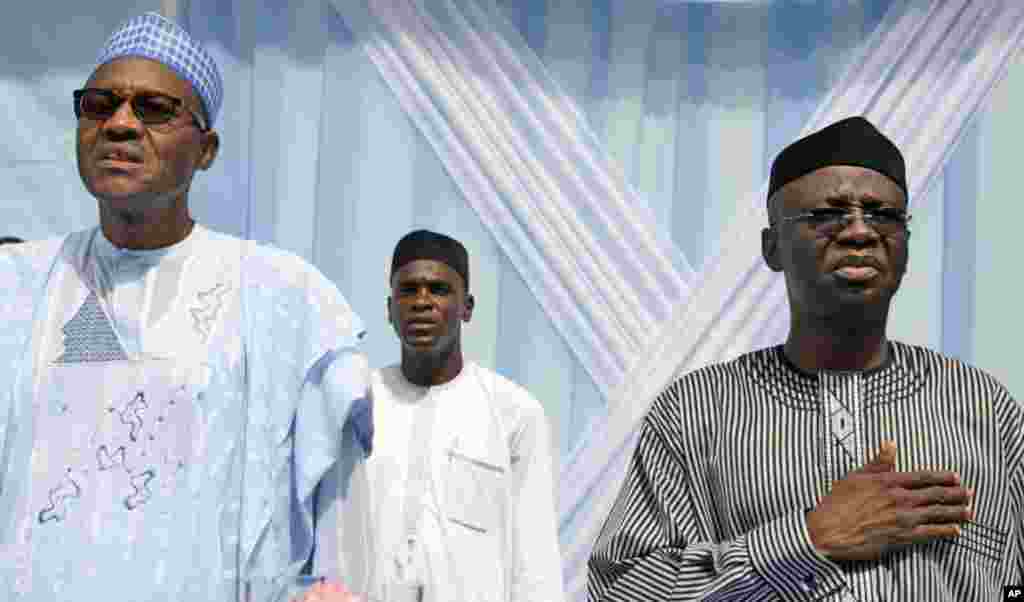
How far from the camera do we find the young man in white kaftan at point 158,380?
8.40 ft

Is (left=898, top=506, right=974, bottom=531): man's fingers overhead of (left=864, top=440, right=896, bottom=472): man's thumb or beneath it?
beneath

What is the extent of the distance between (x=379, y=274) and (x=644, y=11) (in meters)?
1.47

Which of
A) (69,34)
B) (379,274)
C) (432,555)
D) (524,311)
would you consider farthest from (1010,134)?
(69,34)

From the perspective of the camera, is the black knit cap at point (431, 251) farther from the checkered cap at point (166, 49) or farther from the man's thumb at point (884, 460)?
the man's thumb at point (884, 460)

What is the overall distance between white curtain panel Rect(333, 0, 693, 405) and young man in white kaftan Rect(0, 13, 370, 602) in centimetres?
310

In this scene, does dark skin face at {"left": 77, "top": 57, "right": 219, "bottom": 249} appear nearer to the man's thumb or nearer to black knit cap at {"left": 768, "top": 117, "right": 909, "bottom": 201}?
black knit cap at {"left": 768, "top": 117, "right": 909, "bottom": 201}

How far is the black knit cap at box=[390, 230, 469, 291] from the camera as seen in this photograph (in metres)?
5.36

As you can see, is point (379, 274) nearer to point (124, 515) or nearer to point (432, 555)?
point (432, 555)

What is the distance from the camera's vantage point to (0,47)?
604cm

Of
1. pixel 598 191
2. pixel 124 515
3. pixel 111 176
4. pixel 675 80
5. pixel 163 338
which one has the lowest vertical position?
pixel 124 515

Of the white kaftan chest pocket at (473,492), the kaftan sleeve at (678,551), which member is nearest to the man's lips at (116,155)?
the kaftan sleeve at (678,551)

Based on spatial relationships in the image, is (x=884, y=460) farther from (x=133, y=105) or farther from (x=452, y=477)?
(x=452, y=477)

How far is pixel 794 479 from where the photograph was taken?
265 cm

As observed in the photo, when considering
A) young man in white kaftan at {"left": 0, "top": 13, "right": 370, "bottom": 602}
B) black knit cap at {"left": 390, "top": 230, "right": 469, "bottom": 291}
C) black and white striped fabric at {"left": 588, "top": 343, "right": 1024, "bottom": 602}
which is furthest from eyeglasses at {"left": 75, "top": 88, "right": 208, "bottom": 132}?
black knit cap at {"left": 390, "top": 230, "right": 469, "bottom": 291}
